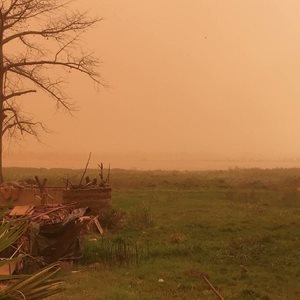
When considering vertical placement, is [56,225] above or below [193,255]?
above

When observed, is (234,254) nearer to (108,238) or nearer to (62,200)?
(108,238)

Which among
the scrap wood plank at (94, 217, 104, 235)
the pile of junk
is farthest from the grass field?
the pile of junk

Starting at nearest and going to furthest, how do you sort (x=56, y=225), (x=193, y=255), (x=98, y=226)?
(x=56, y=225), (x=193, y=255), (x=98, y=226)

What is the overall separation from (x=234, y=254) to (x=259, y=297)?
3.95 metres

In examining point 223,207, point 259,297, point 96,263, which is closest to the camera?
point 259,297

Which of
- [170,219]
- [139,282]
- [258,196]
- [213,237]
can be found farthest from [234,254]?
[258,196]

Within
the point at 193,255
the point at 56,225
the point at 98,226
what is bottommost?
the point at 193,255

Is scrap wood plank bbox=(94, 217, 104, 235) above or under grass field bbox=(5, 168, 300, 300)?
above

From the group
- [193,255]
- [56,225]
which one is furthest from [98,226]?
[193,255]

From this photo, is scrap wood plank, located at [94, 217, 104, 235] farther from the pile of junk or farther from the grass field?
the grass field

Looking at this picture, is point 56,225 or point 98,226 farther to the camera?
point 98,226

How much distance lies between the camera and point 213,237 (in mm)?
17641

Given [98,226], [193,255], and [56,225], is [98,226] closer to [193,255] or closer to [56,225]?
[56,225]

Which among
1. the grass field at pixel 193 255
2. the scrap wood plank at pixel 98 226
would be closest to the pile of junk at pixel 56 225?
the scrap wood plank at pixel 98 226
